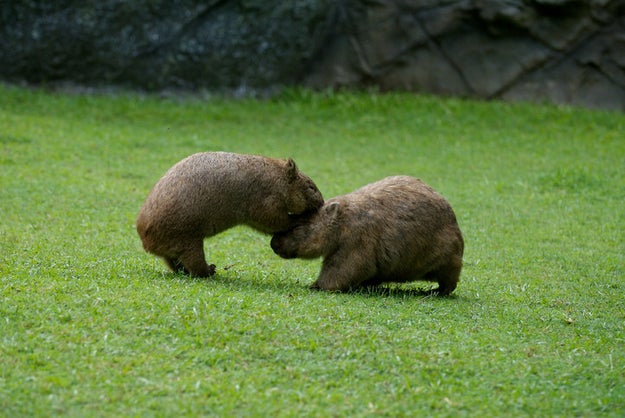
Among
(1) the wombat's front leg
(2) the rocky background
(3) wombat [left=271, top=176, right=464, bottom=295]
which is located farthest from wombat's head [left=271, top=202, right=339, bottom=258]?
(2) the rocky background

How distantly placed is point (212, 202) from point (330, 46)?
1083 cm

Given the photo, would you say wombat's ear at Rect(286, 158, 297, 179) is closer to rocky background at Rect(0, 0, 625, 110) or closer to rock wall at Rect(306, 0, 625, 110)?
rocky background at Rect(0, 0, 625, 110)

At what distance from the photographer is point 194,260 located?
7.21 m

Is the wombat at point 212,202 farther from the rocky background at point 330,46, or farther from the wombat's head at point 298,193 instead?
the rocky background at point 330,46

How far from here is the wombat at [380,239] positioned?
7344 millimetres

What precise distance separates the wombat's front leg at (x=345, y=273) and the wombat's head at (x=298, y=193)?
0.54 m

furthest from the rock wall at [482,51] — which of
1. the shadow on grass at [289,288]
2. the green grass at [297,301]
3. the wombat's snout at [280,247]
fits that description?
the wombat's snout at [280,247]

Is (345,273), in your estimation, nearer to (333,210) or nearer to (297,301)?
(333,210)

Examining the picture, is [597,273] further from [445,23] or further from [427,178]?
[445,23]

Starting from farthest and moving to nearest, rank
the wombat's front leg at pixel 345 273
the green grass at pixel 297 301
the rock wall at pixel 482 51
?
the rock wall at pixel 482 51, the wombat's front leg at pixel 345 273, the green grass at pixel 297 301

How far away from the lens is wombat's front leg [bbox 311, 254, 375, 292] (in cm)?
729

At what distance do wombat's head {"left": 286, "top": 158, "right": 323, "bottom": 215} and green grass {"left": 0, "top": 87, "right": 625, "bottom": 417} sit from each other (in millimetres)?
627

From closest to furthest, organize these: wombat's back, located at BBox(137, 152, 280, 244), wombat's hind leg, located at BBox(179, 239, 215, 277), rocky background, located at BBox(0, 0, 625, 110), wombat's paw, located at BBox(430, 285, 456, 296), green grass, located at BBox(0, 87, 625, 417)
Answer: green grass, located at BBox(0, 87, 625, 417) → wombat's back, located at BBox(137, 152, 280, 244) → wombat's hind leg, located at BBox(179, 239, 215, 277) → wombat's paw, located at BBox(430, 285, 456, 296) → rocky background, located at BBox(0, 0, 625, 110)

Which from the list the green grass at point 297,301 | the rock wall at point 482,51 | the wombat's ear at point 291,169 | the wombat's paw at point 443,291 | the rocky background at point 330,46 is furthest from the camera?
the rock wall at point 482,51
